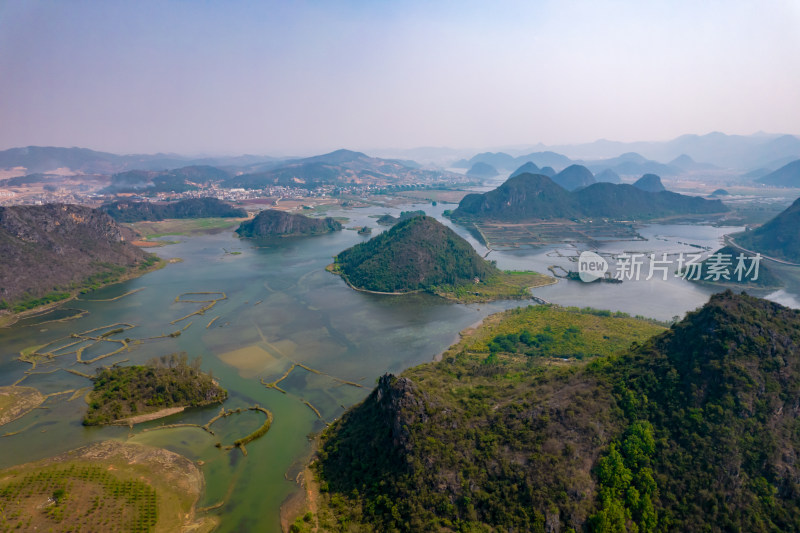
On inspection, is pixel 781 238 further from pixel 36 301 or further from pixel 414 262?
pixel 36 301

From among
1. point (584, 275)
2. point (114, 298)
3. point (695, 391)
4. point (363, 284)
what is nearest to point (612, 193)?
point (584, 275)

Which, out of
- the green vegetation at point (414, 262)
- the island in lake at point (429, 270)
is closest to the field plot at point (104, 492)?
the island in lake at point (429, 270)

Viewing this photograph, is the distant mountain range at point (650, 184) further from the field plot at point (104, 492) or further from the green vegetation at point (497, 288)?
the field plot at point (104, 492)

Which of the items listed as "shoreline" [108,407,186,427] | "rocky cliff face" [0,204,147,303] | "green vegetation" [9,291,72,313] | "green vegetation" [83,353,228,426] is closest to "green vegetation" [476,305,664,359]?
"green vegetation" [83,353,228,426]

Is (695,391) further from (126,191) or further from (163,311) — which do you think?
(126,191)

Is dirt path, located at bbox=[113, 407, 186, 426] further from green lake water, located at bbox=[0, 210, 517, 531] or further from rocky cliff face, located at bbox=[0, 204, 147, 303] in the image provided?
rocky cliff face, located at bbox=[0, 204, 147, 303]
